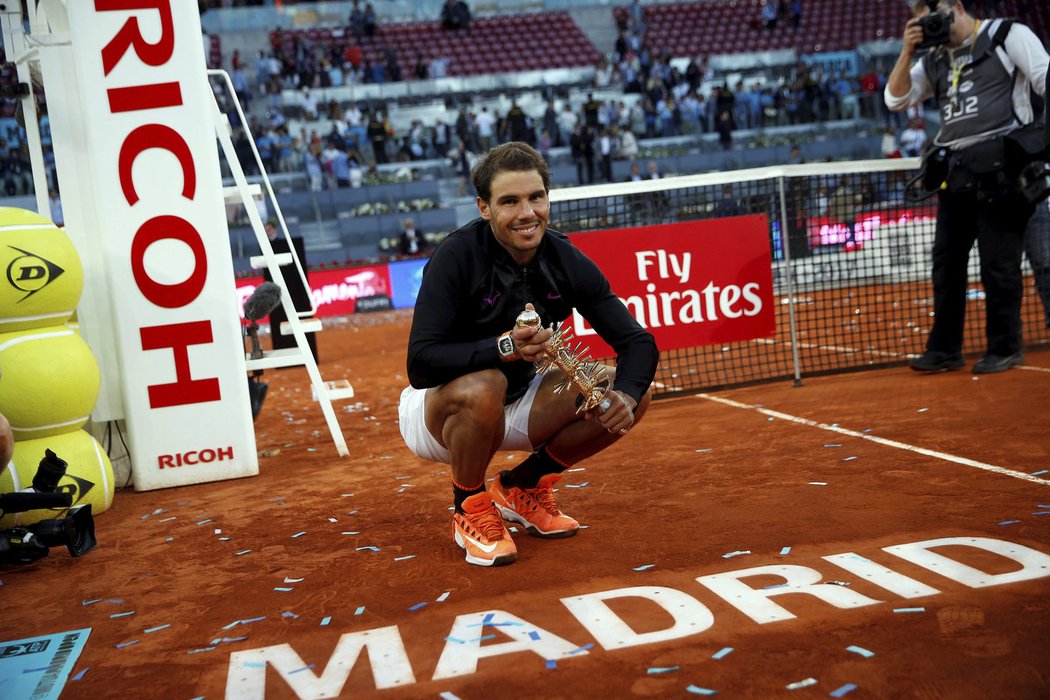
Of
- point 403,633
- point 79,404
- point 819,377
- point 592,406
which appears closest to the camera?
point 403,633

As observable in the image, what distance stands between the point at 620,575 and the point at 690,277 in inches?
148

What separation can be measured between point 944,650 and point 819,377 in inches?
200

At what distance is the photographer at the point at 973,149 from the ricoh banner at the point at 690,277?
1.21 meters

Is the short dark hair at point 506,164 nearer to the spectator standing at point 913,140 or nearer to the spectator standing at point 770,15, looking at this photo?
the spectator standing at point 913,140

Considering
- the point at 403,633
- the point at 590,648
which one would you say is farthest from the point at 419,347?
the point at 590,648

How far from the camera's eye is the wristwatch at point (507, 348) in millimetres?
3398

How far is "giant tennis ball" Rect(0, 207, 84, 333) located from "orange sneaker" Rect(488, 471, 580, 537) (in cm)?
245

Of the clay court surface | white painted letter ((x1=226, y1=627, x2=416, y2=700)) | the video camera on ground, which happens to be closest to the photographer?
the clay court surface

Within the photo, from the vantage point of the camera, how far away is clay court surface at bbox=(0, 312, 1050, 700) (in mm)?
2551

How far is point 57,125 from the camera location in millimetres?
5391

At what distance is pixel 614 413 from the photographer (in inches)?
137

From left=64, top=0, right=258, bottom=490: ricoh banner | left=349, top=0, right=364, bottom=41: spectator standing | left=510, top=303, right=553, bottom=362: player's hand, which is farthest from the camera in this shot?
left=349, top=0, right=364, bottom=41: spectator standing

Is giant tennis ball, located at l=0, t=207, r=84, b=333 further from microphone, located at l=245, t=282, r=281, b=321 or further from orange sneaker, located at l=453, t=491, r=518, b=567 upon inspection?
orange sneaker, located at l=453, t=491, r=518, b=567

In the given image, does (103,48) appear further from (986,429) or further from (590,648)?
(986,429)
